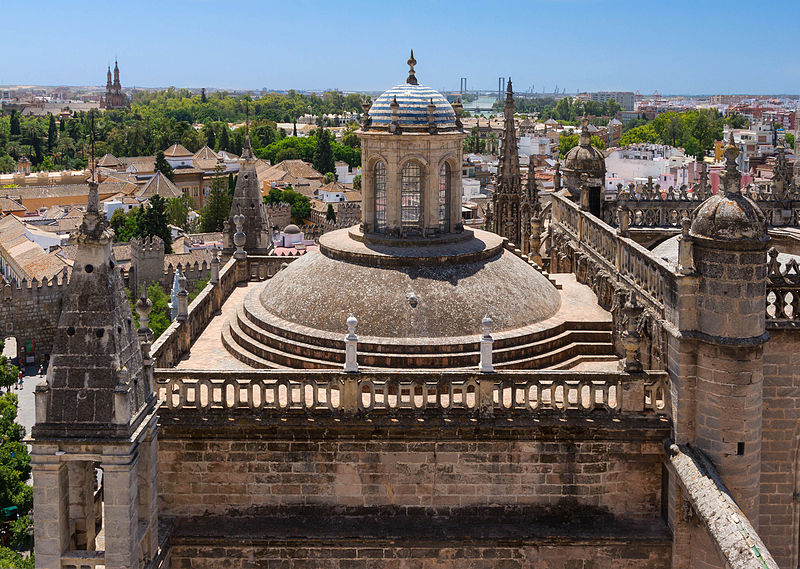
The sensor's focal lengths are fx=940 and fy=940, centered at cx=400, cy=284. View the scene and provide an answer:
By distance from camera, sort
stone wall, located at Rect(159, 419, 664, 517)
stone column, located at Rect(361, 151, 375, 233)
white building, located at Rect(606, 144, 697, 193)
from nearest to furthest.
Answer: stone wall, located at Rect(159, 419, 664, 517) → stone column, located at Rect(361, 151, 375, 233) → white building, located at Rect(606, 144, 697, 193)

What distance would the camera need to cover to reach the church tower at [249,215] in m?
28.8

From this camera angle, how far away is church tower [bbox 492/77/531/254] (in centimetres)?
4069

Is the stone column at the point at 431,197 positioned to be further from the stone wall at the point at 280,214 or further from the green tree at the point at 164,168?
the green tree at the point at 164,168

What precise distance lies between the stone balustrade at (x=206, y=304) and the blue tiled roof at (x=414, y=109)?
19.4ft

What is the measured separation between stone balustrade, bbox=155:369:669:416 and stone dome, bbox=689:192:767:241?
8.91 ft

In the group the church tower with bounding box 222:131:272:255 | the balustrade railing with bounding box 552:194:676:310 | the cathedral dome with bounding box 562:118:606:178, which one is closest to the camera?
the balustrade railing with bounding box 552:194:676:310

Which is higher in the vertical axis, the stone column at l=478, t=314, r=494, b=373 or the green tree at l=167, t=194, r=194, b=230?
the stone column at l=478, t=314, r=494, b=373

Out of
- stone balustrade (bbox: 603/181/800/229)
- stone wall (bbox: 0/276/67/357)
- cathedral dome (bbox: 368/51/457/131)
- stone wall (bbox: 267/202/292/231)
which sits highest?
cathedral dome (bbox: 368/51/457/131)

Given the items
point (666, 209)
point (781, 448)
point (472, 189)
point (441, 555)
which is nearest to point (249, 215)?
point (666, 209)

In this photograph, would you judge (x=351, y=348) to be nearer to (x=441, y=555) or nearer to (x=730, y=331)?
(x=441, y=555)

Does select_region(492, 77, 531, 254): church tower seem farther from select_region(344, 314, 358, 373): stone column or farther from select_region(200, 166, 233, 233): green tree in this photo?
select_region(200, 166, 233, 233): green tree

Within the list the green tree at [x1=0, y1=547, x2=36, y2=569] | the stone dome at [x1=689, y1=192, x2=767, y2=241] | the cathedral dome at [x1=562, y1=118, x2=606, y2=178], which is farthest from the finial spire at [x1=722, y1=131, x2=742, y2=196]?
the green tree at [x1=0, y1=547, x2=36, y2=569]

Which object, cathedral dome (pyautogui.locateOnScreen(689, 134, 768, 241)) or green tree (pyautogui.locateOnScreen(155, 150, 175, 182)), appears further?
green tree (pyautogui.locateOnScreen(155, 150, 175, 182))

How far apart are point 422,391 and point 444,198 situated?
5.84m
